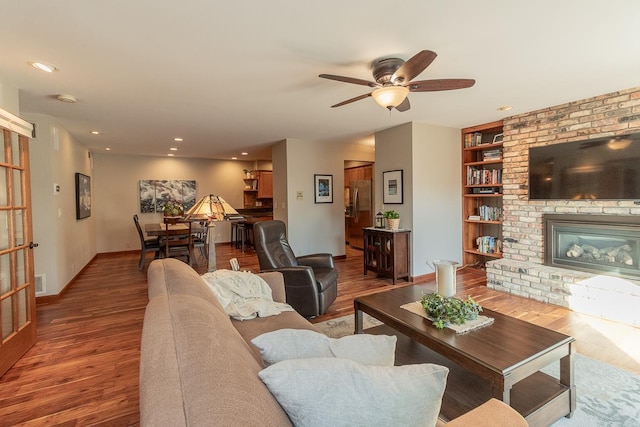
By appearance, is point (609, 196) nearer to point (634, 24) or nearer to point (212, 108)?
point (634, 24)

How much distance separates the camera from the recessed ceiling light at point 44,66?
2.45m

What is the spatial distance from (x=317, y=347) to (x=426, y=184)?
4.14 metres

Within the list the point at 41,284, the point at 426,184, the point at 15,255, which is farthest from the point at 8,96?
the point at 426,184

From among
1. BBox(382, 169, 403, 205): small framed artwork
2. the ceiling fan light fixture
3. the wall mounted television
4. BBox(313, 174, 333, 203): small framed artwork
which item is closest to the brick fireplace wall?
the wall mounted television

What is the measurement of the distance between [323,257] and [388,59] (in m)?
2.25

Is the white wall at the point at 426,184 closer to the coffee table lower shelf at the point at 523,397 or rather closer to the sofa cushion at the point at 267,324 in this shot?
the coffee table lower shelf at the point at 523,397

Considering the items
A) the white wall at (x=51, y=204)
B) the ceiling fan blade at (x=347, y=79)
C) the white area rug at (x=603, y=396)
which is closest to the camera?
the white area rug at (x=603, y=396)

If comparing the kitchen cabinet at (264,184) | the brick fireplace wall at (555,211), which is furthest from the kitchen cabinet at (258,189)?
the brick fireplace wall at (555,211)

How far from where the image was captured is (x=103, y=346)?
8.94 ft

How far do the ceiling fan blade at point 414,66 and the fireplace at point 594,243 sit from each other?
2.94 m

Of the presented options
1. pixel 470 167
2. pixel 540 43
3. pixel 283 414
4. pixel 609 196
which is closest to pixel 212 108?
pixel 540 43

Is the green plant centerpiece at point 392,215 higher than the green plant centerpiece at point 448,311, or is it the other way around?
the green plant centerpiece at point 392,215

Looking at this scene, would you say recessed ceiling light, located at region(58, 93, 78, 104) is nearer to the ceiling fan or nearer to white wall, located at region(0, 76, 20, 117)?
white wall, located at region(0, 76, 20, 117)

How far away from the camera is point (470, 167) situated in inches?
201
